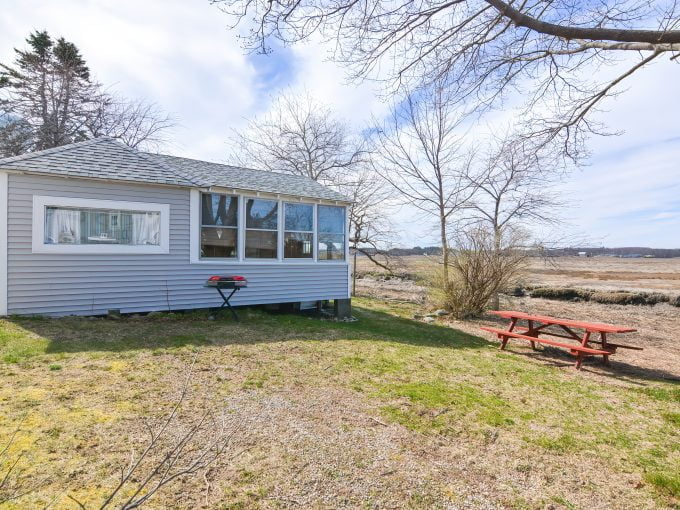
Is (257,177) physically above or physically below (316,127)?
below

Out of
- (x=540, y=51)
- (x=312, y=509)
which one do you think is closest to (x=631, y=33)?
(x=540, y=51)

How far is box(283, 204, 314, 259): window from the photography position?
32.6 ft

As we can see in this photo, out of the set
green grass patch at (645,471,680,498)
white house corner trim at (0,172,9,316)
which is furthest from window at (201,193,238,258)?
green grass patch at (645,471,680,498)

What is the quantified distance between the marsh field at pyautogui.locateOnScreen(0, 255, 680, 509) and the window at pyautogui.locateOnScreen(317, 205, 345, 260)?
13.4 ft

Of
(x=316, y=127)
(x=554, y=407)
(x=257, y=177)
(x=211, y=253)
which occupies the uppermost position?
(x=316, y=127)

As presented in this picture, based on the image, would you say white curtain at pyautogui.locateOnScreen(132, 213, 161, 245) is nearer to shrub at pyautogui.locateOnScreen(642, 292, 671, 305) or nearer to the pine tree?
the pine tree

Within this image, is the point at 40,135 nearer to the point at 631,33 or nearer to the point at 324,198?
the point at 324,198

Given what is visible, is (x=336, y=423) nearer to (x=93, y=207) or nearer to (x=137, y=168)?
(x=93, y=207)

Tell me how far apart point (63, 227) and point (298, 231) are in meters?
5.08

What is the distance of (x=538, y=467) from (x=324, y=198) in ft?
26.9

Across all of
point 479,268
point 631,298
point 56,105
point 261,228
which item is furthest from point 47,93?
point 631,298

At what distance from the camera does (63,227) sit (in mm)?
7203

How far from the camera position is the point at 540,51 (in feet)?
21.3

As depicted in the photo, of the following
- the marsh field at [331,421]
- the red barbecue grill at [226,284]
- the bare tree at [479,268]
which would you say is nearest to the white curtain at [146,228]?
the red barbecue grill at [226,284]
